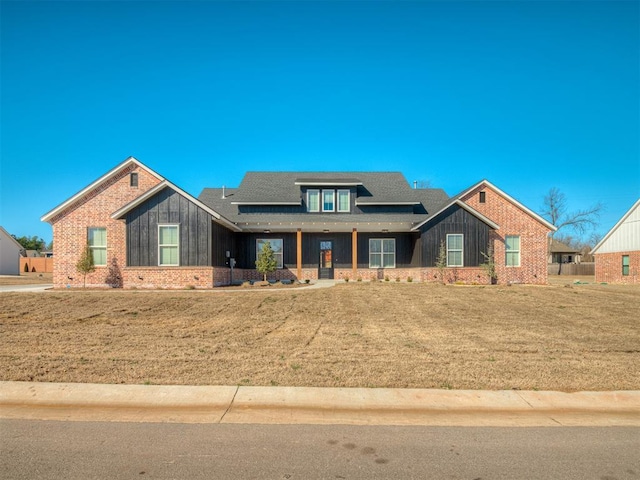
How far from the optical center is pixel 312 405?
579 cm

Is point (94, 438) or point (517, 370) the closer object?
point (94, 438)

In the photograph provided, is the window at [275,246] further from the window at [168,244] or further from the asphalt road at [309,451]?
the asphalt road at [309,451]

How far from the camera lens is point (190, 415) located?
17.9ft

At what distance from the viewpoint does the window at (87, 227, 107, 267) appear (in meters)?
22.5

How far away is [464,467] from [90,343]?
25.3ft

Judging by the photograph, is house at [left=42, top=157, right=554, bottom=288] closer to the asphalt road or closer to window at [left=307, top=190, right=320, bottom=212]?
window at [left=307, top=190, right=320, bottom=212]

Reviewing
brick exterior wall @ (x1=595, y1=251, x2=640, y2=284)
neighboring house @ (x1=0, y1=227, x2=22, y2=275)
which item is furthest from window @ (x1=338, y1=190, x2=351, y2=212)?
neighboring house @ (x1=0, y1=227, x2=22, y2=275)

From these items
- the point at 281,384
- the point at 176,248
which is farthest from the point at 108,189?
the point at 281,384

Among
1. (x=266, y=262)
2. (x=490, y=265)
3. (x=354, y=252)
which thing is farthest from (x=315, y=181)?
(x=490, y=265)

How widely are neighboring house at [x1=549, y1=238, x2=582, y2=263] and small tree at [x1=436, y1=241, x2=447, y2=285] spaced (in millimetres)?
39096

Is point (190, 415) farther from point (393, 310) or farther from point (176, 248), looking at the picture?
point (176, 248)

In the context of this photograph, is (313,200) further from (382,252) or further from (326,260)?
(382,252)

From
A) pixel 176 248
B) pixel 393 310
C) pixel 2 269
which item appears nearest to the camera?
pixel 393 310

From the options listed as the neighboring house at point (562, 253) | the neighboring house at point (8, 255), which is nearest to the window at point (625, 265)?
the neighboring house at point (562, 253)
